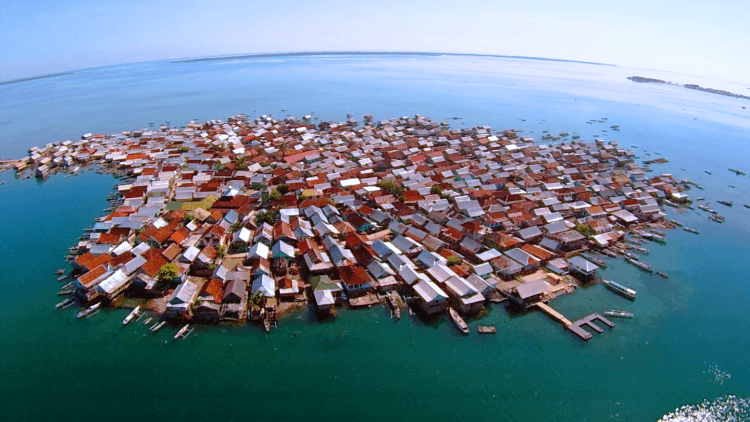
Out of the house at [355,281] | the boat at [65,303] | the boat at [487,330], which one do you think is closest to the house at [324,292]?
the house at [355,281]

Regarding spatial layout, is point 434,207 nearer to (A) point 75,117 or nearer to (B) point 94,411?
(B) point 94,411

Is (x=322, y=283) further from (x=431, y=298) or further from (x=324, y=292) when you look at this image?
(x=431, y=298)

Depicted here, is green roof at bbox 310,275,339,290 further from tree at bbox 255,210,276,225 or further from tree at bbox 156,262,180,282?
tree at bbox 156,262,180,282

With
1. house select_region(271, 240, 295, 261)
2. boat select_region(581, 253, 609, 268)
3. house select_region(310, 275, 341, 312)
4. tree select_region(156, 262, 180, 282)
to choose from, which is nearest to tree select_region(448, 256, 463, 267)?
house select_region(310, 275, 341, 312)

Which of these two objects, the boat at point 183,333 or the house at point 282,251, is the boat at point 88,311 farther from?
the house at point 282,251

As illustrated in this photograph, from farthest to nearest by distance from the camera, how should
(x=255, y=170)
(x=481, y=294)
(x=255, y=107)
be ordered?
(x=255, y=107), (x=255, y=170), (x=481, y=294)

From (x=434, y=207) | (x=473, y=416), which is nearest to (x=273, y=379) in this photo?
(x=473, y=416)

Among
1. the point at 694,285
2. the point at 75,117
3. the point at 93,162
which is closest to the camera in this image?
the point at 694,285
